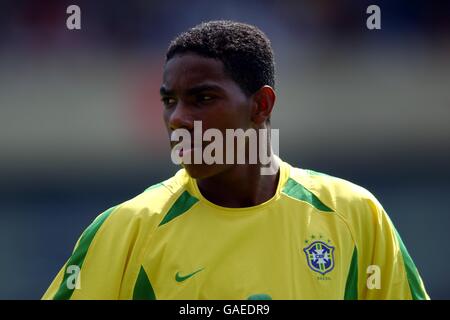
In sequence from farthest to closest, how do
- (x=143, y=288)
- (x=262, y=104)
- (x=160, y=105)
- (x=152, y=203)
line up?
(x=160, y=105) < (x=262, y=104) < (x=152, y=203) < (x=143, y=288)

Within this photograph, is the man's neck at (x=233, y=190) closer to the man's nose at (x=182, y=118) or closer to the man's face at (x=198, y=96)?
the man's face at (x=198, y=96)

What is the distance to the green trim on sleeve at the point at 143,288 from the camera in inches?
102

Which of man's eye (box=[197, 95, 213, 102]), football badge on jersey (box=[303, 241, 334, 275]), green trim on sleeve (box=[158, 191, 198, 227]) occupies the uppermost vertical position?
man's eye (box=[197, 95, 213, 102])

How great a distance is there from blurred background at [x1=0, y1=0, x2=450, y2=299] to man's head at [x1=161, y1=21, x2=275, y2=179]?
4546 millimetres

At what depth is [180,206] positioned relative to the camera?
2729 mm

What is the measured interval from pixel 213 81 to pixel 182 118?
163 mm

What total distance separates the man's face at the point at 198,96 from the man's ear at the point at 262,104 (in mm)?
132

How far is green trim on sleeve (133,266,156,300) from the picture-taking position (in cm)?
259

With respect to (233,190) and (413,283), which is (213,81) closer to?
(233,190)

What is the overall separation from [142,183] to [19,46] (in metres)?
1.89

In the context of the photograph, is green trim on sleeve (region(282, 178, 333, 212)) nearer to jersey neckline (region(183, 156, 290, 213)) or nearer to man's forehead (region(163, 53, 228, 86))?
jersey neckline (region(183, 156, 290, 213))

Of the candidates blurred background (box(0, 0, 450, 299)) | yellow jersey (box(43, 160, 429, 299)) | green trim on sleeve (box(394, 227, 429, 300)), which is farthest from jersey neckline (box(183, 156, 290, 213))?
blurred background (box(0, 0, 450, 299))

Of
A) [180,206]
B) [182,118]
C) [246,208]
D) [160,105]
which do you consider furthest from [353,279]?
[160,105]
